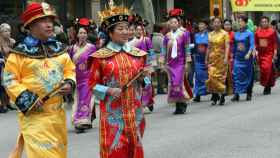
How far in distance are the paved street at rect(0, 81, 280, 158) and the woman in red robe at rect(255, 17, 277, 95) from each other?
2.09m

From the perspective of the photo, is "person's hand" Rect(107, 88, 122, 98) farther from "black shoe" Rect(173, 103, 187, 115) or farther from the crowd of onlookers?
"black shoe" Rect(173, 103, 187, 115)

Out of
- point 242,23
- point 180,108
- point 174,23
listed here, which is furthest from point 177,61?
point 242,23

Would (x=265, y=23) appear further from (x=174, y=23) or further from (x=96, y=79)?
(x=96, y=79)

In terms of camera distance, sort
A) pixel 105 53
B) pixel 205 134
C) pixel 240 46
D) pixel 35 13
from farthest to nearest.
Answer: pixel 240 46 → pixel 205 134 → pixel 105 53 → pixel 35 13

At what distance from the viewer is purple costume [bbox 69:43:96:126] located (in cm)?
1013

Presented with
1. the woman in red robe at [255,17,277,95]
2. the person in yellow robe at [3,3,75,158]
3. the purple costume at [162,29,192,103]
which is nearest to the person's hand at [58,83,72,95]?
the person in yellow robe at [3,3,75,158]

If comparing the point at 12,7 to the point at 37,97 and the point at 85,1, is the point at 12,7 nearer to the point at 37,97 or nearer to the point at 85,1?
the point at 85,1

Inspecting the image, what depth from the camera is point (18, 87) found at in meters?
5.48

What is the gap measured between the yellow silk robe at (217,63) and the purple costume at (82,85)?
159 inches

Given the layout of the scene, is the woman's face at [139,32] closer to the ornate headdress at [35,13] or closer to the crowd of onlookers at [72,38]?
the crowd of onlookers at [72,38]

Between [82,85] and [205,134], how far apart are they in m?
2.05

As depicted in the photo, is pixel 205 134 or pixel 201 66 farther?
pixel 201 66

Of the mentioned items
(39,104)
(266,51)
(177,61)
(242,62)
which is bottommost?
(242,62)

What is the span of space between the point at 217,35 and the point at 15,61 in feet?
28.0
